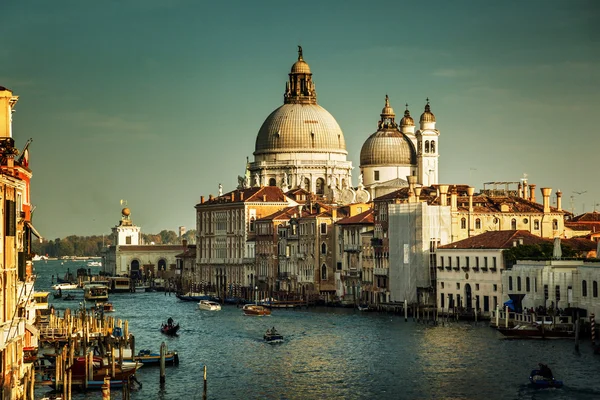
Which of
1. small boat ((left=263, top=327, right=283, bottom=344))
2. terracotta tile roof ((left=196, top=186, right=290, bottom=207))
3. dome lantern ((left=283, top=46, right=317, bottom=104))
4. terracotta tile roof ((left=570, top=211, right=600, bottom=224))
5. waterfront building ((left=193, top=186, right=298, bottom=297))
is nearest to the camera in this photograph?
small boat ((left=263, top=327, right=283, bottom=344))

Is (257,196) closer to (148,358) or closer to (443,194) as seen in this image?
(443,194)

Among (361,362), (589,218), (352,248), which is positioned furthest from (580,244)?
(352,248)

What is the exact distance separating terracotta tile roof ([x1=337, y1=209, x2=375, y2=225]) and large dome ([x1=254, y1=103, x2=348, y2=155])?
3314 cm

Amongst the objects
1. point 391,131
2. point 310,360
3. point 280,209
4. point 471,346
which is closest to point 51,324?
point 310,360

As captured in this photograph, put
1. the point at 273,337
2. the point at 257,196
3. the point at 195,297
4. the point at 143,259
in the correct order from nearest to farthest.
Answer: the point at 273,337
the point at 195,297
the point at 257,196
the point at 143,259

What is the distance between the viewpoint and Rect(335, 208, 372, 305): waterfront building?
90125mm

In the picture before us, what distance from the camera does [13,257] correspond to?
32250 millimetres

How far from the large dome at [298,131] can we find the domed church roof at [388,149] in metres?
6.52

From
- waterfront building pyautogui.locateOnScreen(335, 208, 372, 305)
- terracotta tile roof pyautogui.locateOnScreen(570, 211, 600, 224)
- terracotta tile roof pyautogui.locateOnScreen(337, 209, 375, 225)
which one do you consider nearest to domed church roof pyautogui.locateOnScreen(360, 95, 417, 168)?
waterfront building pyautogui.locateOnScreen(335, 208, 372, 305)

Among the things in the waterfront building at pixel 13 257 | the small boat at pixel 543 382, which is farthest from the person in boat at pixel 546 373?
the waterfront building at pixel 13 257

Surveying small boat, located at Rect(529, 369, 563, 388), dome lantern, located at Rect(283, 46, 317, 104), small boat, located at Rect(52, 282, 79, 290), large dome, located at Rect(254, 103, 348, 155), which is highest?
dome lantern, located at Rect(283, 46, 317, 104)

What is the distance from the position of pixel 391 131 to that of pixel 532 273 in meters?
60.4

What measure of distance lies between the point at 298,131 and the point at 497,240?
190ft

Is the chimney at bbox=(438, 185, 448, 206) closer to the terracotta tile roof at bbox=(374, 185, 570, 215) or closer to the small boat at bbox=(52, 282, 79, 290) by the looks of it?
the terracotta tile roof at bbox=(374, 185, 570, 215)
